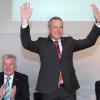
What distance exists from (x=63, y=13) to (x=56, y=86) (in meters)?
1.35

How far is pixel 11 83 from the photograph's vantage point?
9.41 feet

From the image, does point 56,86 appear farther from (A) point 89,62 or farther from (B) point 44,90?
(A) point 89,62

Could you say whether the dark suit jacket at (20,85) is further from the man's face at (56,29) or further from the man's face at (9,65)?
the man's face at (56,29)

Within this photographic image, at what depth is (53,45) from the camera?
242 centimetres

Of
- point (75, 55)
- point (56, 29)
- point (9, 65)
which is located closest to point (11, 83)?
point (9, 65)

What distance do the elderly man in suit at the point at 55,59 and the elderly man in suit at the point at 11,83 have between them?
448mm

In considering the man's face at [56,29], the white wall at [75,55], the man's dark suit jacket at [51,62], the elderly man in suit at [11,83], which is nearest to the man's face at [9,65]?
the elderly man in suit at [11,83]

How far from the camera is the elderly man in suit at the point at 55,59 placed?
2361mm

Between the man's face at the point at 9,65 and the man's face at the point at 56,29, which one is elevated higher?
the man's face at the point at 56,29

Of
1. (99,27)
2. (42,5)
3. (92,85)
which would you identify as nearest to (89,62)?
(92,85)

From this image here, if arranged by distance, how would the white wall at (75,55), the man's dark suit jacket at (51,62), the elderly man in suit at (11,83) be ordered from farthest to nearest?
the white wall at (75,55) → the elderly man in suit at (11,83) → the man's dark suit jacket at (51,62)

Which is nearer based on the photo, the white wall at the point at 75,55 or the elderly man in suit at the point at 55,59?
the elderly man in suit at the point at 55,59

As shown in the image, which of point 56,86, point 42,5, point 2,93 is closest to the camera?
point 56,86

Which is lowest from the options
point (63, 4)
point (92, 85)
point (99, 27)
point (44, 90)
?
point (92, 85)
